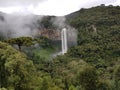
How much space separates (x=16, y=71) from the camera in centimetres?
4719

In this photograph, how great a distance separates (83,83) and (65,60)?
129m

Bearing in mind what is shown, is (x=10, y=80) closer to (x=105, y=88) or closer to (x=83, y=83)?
(x=83, y=83)

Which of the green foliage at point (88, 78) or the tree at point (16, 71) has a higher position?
the tree at point (16, 71)

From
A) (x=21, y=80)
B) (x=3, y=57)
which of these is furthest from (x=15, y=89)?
(x=3, y=57)

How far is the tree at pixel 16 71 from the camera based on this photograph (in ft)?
154

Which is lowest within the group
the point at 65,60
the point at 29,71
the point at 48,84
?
the point at 65,60

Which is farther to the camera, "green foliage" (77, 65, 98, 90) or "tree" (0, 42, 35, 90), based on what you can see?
"green foliage" (77, 65, 98, 90)

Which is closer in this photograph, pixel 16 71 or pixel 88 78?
pixel 16 71

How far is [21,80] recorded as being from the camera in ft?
157

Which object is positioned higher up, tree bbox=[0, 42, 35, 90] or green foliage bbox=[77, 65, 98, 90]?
tree bbox=[0, 42, 35, 90]

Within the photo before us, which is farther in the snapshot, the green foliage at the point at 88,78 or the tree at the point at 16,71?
the green foliage at the point at 88,78

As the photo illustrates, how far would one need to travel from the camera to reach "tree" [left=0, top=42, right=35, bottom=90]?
154ft

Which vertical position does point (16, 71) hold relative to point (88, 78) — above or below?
above

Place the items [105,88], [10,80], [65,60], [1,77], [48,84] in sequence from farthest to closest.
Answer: [65,60] < [105,88] < [48,84] < [1,77] < [10,80]
